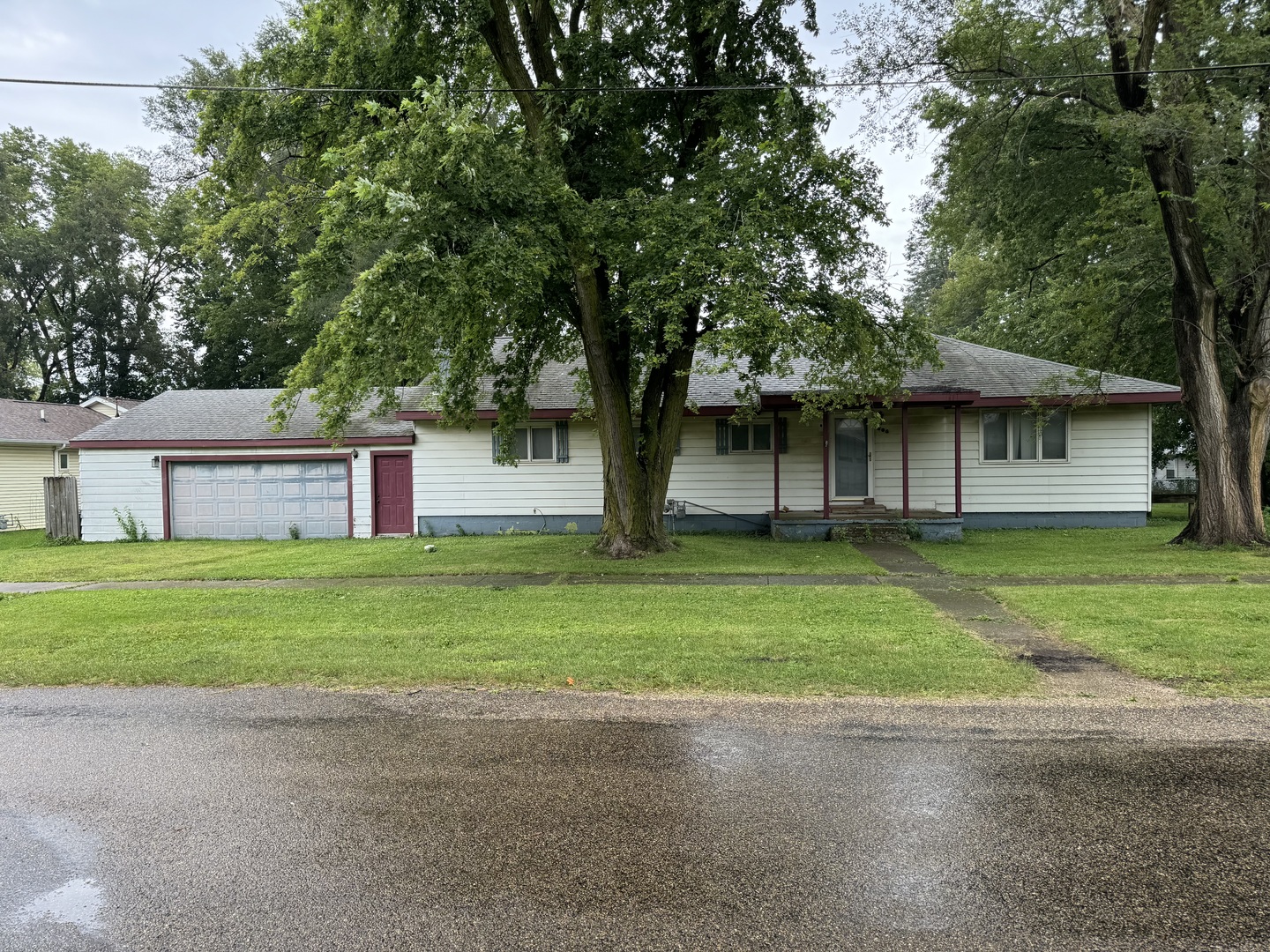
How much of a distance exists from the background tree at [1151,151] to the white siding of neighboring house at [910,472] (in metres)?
2.22

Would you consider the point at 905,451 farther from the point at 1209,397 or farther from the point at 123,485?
the point at 123,485

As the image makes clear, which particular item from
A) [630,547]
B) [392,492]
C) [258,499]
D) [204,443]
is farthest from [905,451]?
[204,443]

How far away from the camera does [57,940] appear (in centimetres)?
271

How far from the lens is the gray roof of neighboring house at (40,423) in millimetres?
23219

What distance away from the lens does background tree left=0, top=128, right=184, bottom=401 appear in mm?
33844

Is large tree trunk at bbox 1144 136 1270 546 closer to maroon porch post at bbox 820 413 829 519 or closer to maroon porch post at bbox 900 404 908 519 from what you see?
maroon porch post at bbox 900 404 908 519

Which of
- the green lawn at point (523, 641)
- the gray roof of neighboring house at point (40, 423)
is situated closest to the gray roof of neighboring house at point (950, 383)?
the green lawn at point (523, 641)

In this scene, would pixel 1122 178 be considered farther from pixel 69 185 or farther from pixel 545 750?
pixel 69 185

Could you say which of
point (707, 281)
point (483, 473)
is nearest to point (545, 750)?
A: point (707, 281)

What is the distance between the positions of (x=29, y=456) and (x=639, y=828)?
27976mm

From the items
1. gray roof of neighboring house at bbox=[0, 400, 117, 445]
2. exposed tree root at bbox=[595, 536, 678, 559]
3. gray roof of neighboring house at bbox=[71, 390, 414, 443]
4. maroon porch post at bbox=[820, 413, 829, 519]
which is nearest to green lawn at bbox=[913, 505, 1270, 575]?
maroon porch post at bbox=[820, 413, 829, 519]

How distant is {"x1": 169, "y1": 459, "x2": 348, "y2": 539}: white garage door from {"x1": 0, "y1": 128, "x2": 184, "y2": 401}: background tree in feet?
65.6

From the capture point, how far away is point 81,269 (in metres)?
34.8

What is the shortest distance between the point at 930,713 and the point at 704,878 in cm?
257
